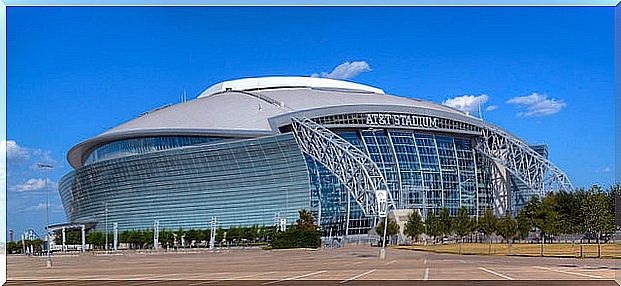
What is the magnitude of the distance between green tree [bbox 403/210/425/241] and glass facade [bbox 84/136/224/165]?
25.4 metres

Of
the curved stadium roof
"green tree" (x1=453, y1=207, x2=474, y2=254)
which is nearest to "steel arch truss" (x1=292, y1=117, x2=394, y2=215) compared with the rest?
the curved stadium roof

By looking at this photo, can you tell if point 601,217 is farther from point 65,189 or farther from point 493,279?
point 65,189

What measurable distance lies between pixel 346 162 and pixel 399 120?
10120 millimetres

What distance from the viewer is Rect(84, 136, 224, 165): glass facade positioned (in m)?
88.6

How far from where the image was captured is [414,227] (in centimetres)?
7081

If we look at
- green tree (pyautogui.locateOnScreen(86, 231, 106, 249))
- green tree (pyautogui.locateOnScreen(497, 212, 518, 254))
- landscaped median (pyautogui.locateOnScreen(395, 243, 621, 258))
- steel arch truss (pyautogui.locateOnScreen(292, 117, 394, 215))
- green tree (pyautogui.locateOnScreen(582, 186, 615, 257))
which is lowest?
green tree (pyautogui.locateOnScreen(86, 231, 106, 249))

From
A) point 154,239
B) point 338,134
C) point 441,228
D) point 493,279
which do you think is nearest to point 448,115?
point 338,134

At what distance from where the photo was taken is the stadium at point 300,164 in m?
82.2

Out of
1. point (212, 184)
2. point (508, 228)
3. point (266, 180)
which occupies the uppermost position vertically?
point (266, 180)

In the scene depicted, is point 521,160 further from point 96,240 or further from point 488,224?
point 96,240

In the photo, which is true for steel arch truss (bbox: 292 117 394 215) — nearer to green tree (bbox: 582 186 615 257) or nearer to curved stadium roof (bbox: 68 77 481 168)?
curved stadium roof (bbox: 68 77 481 168)

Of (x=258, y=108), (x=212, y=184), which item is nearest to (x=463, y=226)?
(x=212, y=184)

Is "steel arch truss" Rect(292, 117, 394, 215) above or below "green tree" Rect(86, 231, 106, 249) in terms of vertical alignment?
above

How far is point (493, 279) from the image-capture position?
75.0 ft
